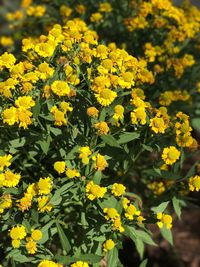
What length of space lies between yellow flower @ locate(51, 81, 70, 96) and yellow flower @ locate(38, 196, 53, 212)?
1.70 ft

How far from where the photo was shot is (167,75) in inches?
132

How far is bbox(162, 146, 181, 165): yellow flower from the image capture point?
7.98ft

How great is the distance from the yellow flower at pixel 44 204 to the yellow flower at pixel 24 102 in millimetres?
454

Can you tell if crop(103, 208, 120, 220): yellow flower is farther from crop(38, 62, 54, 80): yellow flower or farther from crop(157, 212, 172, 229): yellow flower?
crop(38, 62, 54, 80): yellow flower

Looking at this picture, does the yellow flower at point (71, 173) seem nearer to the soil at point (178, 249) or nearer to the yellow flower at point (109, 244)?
the yellow flower at point (109, 244)

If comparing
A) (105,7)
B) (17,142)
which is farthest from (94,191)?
(105,7)

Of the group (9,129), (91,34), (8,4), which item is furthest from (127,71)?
(8,4)

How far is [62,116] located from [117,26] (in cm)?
171

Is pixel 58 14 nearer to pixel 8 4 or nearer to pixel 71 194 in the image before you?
pixel 71 194

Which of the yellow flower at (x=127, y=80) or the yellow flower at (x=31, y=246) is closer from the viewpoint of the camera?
the yellow flower at (x=31, y=246)

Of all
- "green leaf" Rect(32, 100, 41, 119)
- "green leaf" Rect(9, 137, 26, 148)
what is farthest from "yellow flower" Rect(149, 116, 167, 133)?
"green leaf" Rect(9, 137, 26, 148)

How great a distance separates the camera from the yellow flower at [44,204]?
2.33m

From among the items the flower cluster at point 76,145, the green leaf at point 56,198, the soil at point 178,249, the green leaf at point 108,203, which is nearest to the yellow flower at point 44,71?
the flower cluster at point 76,145

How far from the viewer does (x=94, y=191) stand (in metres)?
2.30
